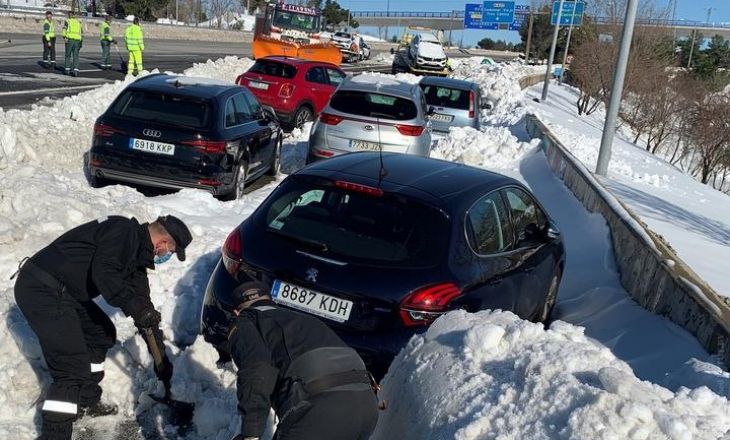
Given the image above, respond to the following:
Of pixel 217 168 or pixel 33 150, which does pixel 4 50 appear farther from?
pixel 217 168

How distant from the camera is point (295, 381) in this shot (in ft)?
9.77

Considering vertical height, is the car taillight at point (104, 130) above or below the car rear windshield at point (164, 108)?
below

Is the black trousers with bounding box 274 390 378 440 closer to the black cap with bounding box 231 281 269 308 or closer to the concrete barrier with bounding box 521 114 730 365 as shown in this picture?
the black cap with bounding box 231 281 269 308

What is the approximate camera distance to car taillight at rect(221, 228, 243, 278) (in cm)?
482

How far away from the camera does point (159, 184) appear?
9000 mm

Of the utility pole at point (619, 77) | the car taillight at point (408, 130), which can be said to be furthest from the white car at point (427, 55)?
the car taillight at point (408, 130)

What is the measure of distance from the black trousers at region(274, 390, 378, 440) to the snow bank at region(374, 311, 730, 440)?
0.41 meters

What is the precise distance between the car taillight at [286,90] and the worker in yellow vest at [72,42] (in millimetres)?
8473

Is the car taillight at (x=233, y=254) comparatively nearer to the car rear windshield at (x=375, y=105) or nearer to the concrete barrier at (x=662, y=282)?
the concrete barrier at (x=662, y=282)

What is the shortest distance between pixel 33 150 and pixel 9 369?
20.1 ft

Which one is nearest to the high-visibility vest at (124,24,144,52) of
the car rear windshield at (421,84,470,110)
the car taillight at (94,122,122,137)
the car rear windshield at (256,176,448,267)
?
the car rear windshield at (421,84,470,110)

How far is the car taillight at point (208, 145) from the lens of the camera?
29.3 ft

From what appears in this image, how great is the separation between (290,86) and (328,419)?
14.1m

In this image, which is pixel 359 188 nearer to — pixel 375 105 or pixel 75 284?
pixel 75 284
